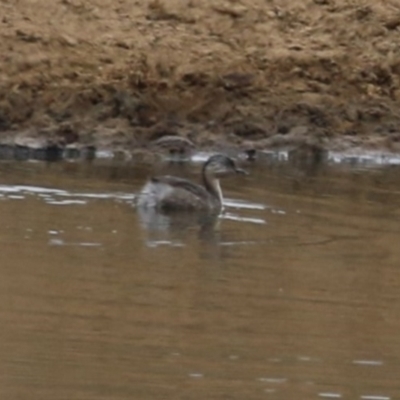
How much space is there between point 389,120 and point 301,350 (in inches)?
405

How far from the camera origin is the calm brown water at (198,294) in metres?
10.7

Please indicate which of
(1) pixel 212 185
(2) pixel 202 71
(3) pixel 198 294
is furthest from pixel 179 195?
(2) pixel 202 71

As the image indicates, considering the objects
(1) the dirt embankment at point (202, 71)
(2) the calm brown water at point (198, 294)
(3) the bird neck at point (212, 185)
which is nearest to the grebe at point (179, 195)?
(3) the bird neck at point (212, 185)

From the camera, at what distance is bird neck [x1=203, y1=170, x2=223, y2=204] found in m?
16.9

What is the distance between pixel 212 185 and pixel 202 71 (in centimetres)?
458

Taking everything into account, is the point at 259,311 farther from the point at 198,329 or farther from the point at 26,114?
the point at 26,114

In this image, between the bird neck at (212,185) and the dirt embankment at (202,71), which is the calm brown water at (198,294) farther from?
the dirt embankment at (202,71)

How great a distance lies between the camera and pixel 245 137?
2098cm

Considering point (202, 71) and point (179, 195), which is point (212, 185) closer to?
point (179, 195)

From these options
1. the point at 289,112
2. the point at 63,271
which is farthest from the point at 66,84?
the point at 63,271

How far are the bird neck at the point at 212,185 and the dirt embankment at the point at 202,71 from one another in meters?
2.96

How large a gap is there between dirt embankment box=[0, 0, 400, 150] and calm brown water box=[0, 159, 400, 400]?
113 inches

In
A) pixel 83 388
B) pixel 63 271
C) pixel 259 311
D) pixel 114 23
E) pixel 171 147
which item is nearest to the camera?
pixel 83 388

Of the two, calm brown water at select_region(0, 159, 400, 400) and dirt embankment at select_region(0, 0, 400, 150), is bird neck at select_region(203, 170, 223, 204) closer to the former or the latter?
calm brown water at select_region(0, 159, 400, 400)
